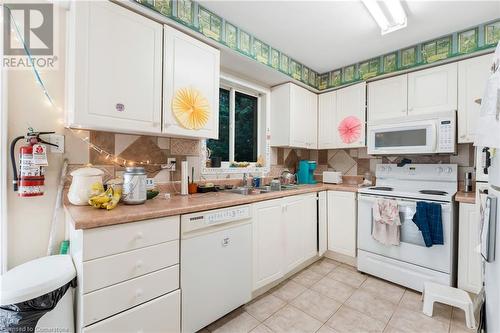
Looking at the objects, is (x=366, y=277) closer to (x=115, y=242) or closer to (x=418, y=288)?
(x=418, y=288)

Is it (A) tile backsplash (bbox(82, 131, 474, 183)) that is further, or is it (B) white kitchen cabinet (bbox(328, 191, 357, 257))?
(B) white kitchen cabinet (bbox(328, 191, 357, 257))

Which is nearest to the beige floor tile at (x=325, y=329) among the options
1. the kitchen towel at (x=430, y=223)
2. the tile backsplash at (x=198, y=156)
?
the kitchen towel at (x=430, y=223)

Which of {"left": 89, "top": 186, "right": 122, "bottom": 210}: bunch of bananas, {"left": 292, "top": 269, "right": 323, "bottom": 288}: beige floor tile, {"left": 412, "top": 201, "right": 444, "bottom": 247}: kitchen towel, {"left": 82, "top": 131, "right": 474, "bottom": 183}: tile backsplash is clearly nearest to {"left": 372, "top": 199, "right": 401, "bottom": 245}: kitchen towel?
{"left": 412, "top": 201, "right": 444, "bottom": 247}: kitchen towel

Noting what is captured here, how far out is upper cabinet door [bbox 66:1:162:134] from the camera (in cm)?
131

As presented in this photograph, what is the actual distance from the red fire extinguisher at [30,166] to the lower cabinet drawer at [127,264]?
70 centimetres

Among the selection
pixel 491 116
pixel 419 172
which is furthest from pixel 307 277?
pixel 491 116

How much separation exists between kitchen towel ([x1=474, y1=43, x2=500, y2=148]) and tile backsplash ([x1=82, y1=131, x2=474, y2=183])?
1.96 m

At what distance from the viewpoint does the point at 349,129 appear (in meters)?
2.96

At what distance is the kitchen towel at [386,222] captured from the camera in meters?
2.14

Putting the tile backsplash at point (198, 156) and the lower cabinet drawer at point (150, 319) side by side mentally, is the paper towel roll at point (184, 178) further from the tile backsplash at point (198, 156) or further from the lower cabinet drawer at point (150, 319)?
the lower cabinet drawer at point (150, 319)

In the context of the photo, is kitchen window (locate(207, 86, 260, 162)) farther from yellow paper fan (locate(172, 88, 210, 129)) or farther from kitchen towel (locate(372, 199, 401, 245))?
kitchen towel (locate(372, 199, 401, 245))

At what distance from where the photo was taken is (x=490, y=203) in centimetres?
88

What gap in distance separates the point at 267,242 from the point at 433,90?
2406 mm

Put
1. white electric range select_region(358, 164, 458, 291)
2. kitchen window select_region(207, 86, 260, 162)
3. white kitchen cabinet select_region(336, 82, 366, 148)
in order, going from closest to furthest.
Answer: white electric range select_region(358, 164, 458, 291) < kitchen window select_region(207, 86, 260, 162) < white kitchen cabinet select_region(336, 82, 366, 148)
